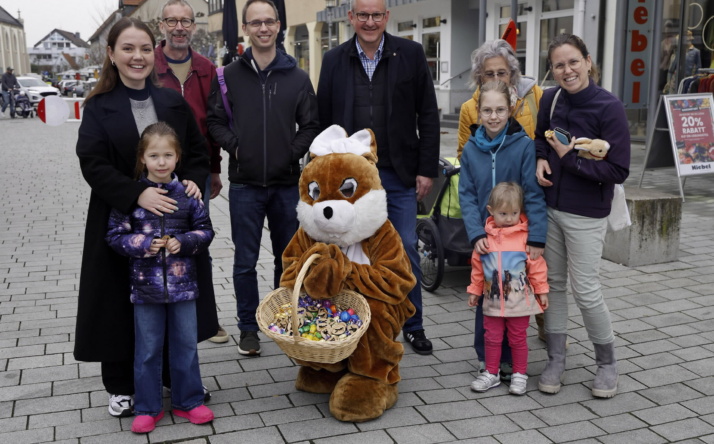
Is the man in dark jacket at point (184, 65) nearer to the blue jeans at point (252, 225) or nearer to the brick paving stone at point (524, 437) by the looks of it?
the blue jeans at point (252, 225)

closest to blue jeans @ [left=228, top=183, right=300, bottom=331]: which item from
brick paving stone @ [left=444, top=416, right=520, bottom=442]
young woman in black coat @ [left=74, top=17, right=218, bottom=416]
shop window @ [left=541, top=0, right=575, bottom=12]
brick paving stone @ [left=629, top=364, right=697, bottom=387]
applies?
young woman in black coat @ [left=74, top=17, right=218, bottom=416]

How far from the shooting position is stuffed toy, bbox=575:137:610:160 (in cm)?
363

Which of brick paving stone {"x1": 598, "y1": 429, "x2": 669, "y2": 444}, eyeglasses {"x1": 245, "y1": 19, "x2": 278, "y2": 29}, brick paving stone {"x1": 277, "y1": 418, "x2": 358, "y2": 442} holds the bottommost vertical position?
brick paving stone {"x1": 598, "y1": 429, "x2": 669, "y2": 444}

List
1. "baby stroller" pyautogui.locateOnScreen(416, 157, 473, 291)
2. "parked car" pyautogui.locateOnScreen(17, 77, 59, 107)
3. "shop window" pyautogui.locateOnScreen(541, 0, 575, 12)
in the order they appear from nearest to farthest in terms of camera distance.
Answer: "baby stroller" pyautogui.locateOnScreen(416, 157, 473, 291) < "shop window" pyautogui.locateOnScreen(541, 0, 575, 12) < "parked car" pyautogui.locateOnScreen(17, 77, 59, 107)

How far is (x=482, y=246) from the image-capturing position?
12.8 ft

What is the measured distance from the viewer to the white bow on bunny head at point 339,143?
3.78 metres

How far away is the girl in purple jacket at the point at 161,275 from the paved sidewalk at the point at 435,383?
14 cm

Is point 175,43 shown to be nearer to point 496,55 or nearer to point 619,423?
point 496,55

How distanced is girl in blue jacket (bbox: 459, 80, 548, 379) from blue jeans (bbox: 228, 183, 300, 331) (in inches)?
42.5

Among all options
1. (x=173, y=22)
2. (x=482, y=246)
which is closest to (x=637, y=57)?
(x=482, y=246)

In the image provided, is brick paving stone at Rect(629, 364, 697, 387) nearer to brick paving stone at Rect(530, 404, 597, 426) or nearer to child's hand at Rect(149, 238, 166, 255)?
brick paving stone at Rect(530, 404, 597, 426)

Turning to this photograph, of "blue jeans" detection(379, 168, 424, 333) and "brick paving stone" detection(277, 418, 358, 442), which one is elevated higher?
"blue jeans" detection(379, 168, 424, 333)

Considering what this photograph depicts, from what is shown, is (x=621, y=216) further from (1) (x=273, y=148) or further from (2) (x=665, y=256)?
(2) (x=665, y=256)

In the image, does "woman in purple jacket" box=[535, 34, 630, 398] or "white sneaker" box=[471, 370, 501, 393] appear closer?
"woman in purple jacket" box=[535, 34, 630, 398]
